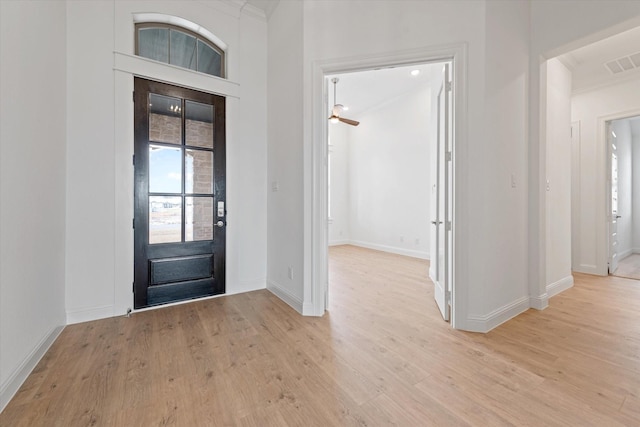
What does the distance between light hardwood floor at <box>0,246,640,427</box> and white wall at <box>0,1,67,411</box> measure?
9.6 inches

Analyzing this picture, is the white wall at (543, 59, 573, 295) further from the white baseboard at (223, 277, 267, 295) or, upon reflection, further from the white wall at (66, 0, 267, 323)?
the white wall at (66, 0, 267, 323)

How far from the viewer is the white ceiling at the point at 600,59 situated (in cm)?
315

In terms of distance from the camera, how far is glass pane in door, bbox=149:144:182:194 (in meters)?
2.82

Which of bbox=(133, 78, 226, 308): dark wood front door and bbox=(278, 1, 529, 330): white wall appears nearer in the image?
bbox=(278, 1, 529, 330): white wall

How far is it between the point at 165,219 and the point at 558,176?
4716mm

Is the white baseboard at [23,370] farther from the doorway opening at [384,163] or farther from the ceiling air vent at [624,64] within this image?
the ceiling air vent at [624,64]

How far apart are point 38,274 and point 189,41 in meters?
2.78

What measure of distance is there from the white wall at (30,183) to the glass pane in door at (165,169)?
688 mm

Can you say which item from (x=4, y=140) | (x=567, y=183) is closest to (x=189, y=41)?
(x=4, y=140)

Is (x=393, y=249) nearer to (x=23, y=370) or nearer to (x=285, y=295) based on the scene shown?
(x=285, y=295)

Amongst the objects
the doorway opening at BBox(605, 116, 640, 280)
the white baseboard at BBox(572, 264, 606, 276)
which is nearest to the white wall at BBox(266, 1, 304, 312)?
the white baseboard at BBox(572, 264, 606, 276)

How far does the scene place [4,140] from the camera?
1559 mm

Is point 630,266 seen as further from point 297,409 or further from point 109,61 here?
point 109,61

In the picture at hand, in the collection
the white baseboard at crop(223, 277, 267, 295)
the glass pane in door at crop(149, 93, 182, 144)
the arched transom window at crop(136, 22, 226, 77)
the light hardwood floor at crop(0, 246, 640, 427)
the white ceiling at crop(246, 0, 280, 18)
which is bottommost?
the light hardwood floor at crop(0, 246, 640, 427)
